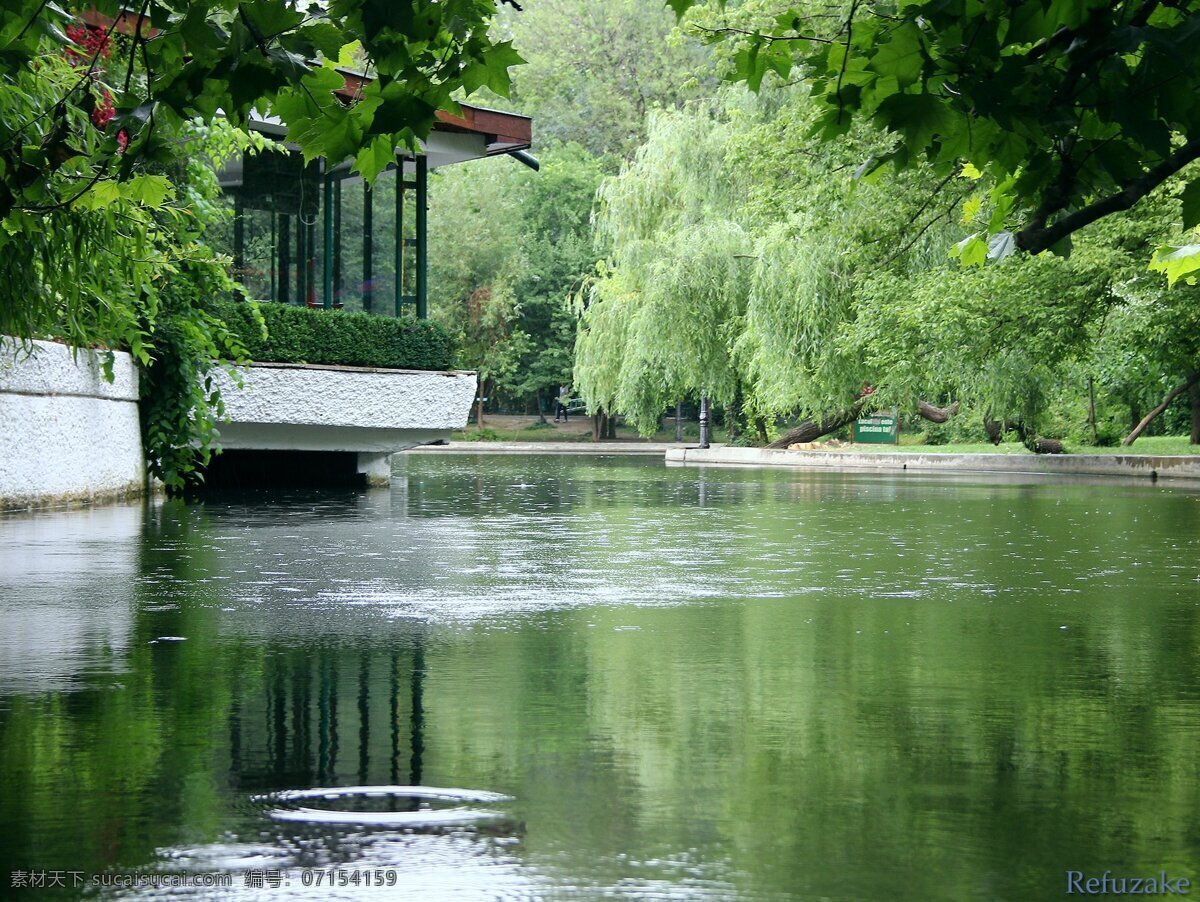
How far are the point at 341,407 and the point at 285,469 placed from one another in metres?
3.68

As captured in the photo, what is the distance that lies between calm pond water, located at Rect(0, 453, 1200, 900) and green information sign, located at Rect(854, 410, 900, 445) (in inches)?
1572

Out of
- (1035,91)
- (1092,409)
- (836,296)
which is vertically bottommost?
(1092,409)

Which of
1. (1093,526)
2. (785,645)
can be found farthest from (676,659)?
(1093,526)

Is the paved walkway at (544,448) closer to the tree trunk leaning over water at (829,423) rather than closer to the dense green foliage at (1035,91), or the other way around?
the tree trunk leaning over water at (829,423)

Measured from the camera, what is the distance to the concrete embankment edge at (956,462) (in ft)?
110

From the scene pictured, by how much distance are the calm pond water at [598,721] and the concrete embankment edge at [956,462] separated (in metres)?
21.8

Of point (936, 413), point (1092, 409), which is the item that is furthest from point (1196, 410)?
point (936, 413)

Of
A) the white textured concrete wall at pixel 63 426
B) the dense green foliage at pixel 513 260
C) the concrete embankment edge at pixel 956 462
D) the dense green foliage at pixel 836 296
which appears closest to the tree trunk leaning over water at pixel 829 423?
the dense green foliage at pixel 836 296

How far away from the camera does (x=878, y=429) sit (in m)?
52.7

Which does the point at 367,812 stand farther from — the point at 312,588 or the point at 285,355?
the point at 285,355

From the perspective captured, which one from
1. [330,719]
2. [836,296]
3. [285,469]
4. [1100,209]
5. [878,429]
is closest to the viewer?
[330,719]

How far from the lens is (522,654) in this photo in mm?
7227

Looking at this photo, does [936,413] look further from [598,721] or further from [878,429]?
[598,721]

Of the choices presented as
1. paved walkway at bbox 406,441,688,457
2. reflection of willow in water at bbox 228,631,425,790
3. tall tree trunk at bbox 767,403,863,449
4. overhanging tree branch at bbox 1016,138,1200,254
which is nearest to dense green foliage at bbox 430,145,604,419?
paved walkway at bbox 406,441,688,457
